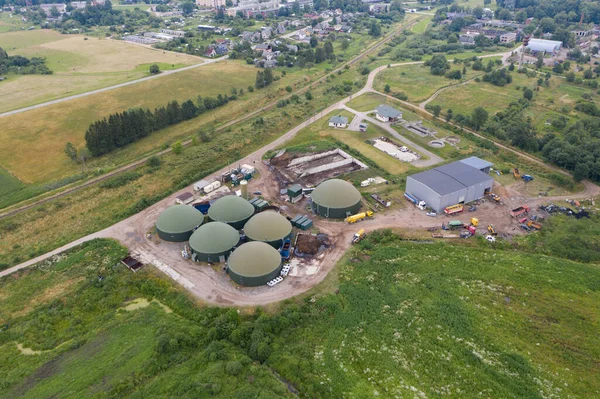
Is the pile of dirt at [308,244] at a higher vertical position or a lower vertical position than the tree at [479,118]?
lower

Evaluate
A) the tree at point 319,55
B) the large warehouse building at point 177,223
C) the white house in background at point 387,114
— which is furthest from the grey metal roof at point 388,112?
the large warehouse building at point 177,223

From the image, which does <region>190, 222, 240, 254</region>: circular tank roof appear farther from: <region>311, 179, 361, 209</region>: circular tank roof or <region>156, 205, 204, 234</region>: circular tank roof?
<region>311, 179, 361, 209</region>: circular tank roof

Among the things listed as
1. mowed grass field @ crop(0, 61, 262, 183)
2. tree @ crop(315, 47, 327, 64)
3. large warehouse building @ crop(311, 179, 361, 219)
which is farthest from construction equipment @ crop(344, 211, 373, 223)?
tree @ crop(315, 47, 327, 64)

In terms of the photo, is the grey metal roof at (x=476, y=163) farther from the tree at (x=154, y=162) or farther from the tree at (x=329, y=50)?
the tree at (x=329, y=50)

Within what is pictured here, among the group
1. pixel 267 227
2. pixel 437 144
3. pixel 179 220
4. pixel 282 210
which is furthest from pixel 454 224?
pixel 179 220

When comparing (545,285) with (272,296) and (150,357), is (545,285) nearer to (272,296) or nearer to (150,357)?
(272,296)

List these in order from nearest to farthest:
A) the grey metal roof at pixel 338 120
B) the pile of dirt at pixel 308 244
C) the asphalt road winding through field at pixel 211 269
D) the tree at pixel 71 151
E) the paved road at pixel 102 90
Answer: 1. the asphalt road winding through field at pixel 211 269
2. the pile of dirt at pixel 308 244
3. the tree at pixel 71 151
4. the grey metal roof at pixel 338 120
5. the paved road at pixel 102 90
